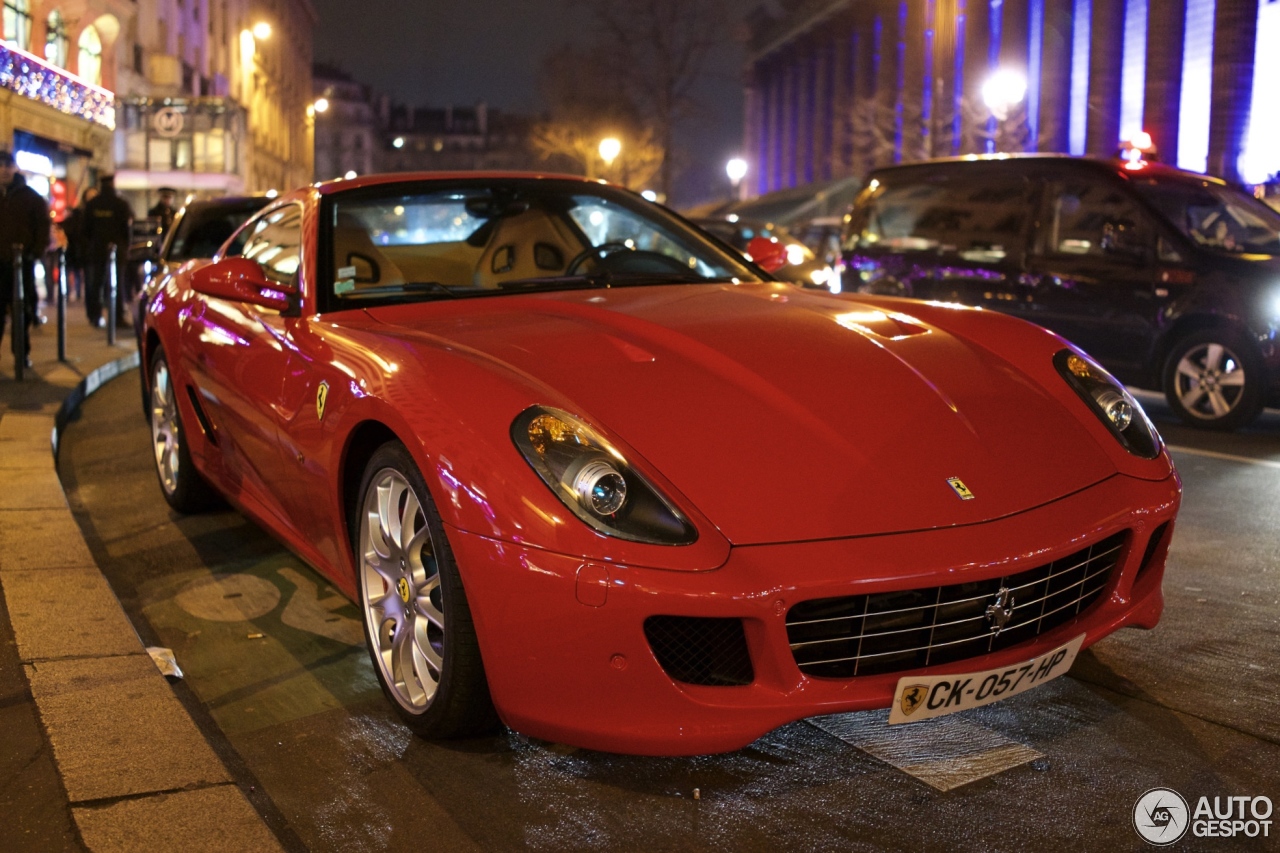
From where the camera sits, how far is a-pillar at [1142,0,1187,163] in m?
32.2

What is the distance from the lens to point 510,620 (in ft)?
9.17

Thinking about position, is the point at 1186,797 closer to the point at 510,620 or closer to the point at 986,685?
the point at 986,685

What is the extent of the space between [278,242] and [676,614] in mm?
2899

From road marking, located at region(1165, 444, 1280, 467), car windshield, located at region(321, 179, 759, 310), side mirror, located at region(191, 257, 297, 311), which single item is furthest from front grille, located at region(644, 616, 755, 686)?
road marking, located at region(1165, 444, 1280, 467)

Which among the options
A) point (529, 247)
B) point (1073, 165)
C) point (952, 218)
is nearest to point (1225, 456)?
point (1073, 165)

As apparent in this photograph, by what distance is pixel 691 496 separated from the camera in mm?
2818

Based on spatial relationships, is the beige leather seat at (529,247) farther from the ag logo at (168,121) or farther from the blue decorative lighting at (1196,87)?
the blue decorative lighting at (1196,87)

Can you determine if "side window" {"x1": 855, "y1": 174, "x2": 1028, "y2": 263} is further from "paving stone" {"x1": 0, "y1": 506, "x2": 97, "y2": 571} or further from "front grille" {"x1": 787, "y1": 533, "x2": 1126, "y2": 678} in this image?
"front grille" {"x1": 787, "y1": 533, "x2": 1126, "y2": 678}

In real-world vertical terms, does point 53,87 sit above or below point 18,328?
above

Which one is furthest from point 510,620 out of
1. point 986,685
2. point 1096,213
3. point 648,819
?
point 1096,213

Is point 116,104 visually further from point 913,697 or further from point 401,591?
point 913,697

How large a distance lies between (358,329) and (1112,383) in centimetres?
207

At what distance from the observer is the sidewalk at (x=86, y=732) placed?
2664mm

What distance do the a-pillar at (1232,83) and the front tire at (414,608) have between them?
29232 millimetres
